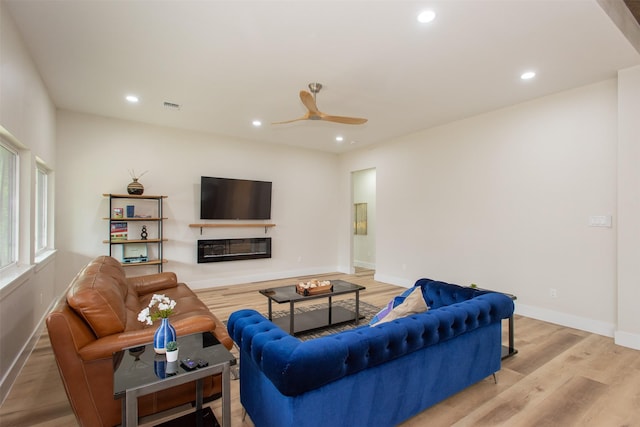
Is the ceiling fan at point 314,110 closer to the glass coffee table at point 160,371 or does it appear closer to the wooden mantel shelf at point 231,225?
the glass coffee table at point 160,371

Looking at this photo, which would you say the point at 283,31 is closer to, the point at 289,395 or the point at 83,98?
the point at 289,395

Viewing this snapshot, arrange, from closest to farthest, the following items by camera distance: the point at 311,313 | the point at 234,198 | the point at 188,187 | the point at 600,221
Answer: the point at 600,221 < the point at 311,313 < the point at 188,187 < the point at 234,198

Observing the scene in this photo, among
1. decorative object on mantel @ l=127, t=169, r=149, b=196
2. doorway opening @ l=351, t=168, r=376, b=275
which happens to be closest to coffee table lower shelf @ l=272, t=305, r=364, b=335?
decorative object on mantel @ l=127, t=169, r=149, b=196

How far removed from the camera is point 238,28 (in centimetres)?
267

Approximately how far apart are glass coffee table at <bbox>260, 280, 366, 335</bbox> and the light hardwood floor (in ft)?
3.61

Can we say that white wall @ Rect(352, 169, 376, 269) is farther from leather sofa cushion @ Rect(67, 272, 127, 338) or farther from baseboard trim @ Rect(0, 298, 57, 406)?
leather sofa cushion @ Rect(67, 272, 127, 338)

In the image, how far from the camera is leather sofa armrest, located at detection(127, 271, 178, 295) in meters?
3.81

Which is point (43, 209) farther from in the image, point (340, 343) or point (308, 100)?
point (340, 343)

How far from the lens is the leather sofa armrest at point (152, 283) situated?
381cm

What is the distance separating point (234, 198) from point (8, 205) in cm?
348

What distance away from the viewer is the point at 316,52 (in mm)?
3029

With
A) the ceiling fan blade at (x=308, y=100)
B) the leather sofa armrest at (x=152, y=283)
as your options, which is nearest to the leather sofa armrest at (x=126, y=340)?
the leather sofa armrest at (x=152, y=283)

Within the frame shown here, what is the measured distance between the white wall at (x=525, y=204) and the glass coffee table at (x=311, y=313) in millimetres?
2193

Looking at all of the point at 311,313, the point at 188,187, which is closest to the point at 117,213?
the point at 188,187
